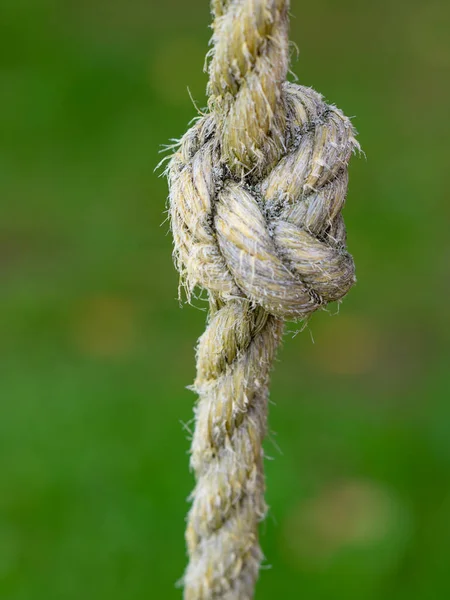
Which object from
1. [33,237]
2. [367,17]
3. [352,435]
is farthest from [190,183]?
[367,17]

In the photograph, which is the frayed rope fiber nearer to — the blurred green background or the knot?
the knot

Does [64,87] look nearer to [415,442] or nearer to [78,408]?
[78,408]

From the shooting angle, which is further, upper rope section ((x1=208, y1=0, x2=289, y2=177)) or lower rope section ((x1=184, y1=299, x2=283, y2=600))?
lower rope section ((x1=184, y1=299, x2=283, y2=600))

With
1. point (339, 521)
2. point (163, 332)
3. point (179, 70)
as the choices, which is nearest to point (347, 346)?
point (163, 332)

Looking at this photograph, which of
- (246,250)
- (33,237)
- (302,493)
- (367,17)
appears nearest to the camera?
(246,250)

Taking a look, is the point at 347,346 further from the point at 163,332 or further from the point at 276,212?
the point at 276,212

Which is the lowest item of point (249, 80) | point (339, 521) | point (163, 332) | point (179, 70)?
point (339, 521)

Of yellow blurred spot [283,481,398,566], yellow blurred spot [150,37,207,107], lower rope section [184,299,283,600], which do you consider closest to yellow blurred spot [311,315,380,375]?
yellow blurred spot [283,481,398,566]
